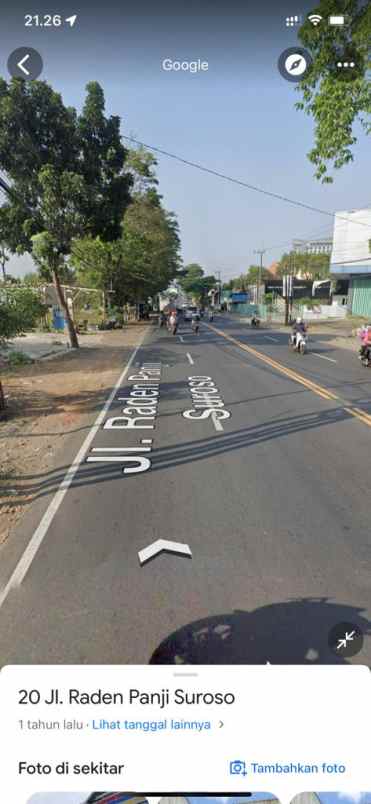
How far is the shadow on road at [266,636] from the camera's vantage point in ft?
8.38

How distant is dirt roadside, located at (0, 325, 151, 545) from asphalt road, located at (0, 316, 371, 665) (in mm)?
278

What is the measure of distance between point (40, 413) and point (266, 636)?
23.0 ft

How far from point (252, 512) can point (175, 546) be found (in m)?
1.00

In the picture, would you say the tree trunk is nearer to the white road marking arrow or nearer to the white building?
the white road marking arrow

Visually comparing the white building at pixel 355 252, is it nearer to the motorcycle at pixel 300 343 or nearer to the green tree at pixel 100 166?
the motorcycle at pixel 300 343

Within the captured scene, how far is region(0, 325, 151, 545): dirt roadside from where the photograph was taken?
508cm

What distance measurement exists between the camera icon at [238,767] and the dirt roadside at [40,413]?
3140mm

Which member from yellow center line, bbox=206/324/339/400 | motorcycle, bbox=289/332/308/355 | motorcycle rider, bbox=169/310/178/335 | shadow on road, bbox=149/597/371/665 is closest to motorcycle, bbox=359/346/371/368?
yellow center line, bbox=206/324/339/400

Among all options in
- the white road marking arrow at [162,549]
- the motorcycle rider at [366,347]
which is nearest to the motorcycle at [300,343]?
the motorcycle rider at [366,347]

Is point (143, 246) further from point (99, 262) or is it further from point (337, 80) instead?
Result: point (337, 80)

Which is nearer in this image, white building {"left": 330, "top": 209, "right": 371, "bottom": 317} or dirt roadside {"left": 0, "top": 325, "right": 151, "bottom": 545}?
dirt roadside {"left": 0, "top": 325, "right": 151, "bottom": 545}

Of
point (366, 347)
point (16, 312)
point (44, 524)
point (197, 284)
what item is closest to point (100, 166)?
point (16, 312)

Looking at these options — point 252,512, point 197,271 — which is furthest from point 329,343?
point 197,271

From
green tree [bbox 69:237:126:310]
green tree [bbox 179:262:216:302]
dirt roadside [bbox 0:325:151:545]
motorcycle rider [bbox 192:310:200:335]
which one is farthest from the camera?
green tree [bbox 179:262:216:302]
